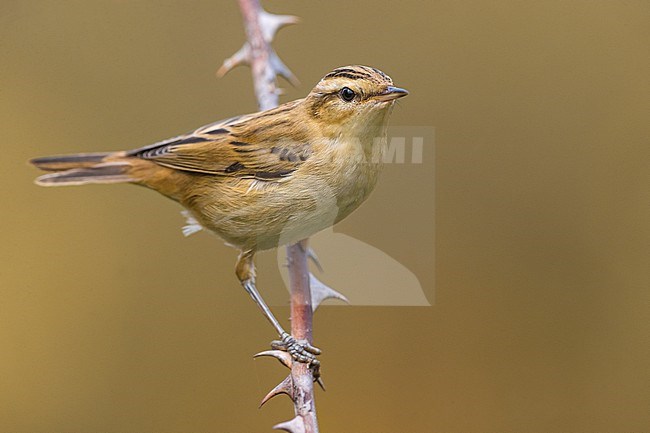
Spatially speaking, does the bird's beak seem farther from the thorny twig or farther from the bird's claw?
the bird's claw

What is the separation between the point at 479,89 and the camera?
532cm

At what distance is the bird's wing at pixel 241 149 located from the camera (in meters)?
3.74

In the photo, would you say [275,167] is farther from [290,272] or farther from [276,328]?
[276,328]

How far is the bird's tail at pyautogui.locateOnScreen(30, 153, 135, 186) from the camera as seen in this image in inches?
160

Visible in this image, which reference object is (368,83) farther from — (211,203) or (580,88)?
(580,88)

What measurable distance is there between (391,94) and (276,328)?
138cm

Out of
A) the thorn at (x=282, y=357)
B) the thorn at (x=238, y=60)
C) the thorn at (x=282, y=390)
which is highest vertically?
the thorn at (x=238, y=60)

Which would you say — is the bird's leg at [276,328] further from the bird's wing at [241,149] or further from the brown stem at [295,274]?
the bird's wing at [241,149]

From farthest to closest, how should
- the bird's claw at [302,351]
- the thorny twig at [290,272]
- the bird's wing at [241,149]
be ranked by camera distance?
1. the bird's wing at [241,149]
2. the bird's claw at [302,351]
3. the thorny twig at [290,272]

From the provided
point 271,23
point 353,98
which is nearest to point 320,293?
point 353,98

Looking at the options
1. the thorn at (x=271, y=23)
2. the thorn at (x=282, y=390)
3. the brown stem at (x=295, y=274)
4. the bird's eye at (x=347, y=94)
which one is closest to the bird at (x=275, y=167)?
the bird's eye at (x=347, y=94)

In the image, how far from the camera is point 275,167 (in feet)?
12.4

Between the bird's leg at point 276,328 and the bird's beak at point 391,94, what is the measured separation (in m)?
1.13

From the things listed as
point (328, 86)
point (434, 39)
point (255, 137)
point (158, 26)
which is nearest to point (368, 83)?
point (328, 86)
